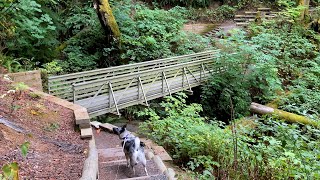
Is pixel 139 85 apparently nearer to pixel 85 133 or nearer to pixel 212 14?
pixel 85 133

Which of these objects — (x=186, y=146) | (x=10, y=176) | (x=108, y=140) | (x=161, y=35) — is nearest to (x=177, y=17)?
(x=161, y=35)

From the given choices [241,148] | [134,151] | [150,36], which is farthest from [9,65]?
[241,148]

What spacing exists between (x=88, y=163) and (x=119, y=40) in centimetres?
980

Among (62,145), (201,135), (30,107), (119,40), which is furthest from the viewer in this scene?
(119,40)

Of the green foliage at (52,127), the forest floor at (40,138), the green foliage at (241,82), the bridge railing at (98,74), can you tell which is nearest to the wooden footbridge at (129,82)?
the bridge railing at (98,74)

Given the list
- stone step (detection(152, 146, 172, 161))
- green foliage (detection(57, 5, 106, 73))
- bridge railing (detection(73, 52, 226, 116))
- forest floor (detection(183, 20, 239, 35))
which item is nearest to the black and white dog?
stone step (detection(152, 146, 172, 161))

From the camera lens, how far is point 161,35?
1480 cm

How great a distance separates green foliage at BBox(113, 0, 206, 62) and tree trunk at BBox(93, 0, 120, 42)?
0.43 meters

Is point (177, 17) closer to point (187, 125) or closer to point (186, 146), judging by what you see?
point (187, 125)

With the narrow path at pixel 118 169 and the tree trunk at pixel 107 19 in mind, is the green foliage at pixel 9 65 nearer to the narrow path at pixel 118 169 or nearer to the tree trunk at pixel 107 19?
the tree trunk at pixel 107 19

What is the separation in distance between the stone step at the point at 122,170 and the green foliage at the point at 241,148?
62 centimetres

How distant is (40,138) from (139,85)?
17.1 feet

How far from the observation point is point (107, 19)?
1281 cm

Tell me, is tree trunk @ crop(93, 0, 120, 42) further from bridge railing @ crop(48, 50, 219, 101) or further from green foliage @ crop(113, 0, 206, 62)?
bridge railing @ crop(48, 50, 219, 101)
